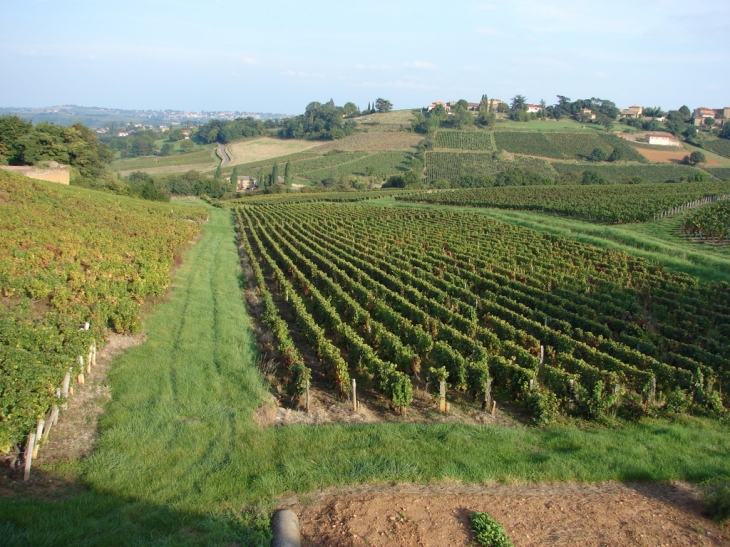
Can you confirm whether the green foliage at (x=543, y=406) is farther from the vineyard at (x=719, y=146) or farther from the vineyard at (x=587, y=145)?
the vineyard at (x=719, y=146)

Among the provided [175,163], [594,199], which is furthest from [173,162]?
[594,199]

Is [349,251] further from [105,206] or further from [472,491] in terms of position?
[472,491]

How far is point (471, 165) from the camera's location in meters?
116

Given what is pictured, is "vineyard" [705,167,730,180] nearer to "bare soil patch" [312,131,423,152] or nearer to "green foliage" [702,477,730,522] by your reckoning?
"bare soil patch" [312,131,423,152]

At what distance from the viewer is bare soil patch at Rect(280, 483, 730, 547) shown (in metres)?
7.34

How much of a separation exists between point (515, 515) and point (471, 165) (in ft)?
373

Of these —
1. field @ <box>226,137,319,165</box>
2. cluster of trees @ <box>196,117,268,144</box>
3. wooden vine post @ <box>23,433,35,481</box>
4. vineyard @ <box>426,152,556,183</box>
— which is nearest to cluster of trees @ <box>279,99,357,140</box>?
field @ <box>226,137,319,165</box>

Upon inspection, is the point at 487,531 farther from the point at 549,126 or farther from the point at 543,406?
the point at 549,126

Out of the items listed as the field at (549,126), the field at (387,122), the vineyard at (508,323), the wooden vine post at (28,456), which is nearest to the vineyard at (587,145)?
the field at (549,126)

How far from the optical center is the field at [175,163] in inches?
5453

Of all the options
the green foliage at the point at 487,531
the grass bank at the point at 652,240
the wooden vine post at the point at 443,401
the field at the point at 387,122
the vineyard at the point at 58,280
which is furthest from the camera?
the field at the point at 387,122

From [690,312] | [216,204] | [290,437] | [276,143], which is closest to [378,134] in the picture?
[276,143]

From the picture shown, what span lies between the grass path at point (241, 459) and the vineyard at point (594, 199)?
147ft

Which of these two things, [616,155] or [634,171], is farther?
[616,155]
